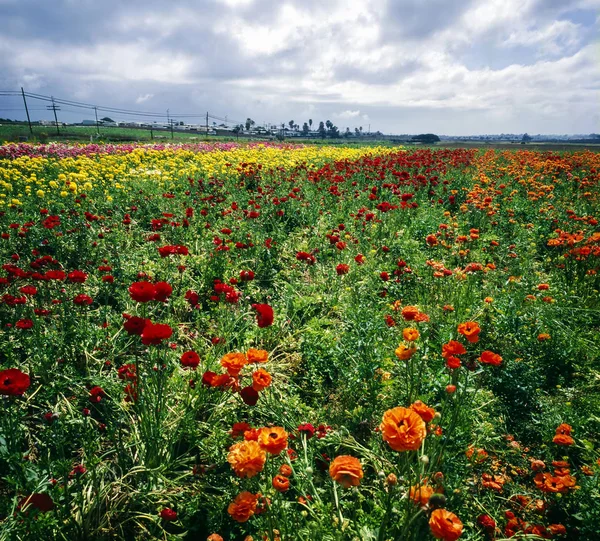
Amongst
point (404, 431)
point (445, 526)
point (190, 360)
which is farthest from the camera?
point (190, 360)

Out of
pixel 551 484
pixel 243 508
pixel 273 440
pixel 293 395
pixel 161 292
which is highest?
pixel 161 292

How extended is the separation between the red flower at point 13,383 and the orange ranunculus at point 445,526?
5.41 ft

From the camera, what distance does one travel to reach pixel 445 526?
110cm

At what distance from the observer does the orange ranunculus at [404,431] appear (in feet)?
3.90

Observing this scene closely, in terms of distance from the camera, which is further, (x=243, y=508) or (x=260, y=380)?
(x=260, y=380)

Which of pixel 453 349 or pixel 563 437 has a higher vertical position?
pixel 453 349

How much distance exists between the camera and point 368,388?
2.49m

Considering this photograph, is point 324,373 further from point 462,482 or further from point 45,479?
point 45,479

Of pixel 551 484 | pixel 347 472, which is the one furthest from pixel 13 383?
pixel 551 484

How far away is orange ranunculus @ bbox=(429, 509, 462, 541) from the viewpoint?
3.56 feet

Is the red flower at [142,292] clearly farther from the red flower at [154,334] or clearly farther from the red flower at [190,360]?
the red flower at [190,360]

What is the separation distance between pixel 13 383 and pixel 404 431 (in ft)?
5.27

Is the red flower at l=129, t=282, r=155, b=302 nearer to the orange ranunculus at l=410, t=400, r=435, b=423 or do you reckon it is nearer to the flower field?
the flower field

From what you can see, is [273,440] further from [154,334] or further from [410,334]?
[410,334]
